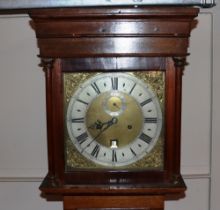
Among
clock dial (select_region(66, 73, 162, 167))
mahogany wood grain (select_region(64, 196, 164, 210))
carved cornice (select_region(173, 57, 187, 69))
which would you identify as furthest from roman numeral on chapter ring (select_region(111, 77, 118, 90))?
mahogany wood grain (select_region(64, 196, 164, 210))

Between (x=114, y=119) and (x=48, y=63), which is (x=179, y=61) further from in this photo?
(x=48, y=63)

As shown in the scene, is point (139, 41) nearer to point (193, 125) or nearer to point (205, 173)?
point (193, 125)

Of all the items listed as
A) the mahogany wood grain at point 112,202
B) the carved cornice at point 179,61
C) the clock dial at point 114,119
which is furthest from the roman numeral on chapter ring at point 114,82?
the mahogany wood grain at point 112,202

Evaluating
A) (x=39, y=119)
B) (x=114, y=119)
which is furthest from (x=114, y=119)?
(x=39, y=119)

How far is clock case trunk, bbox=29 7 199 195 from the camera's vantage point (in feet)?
3.19

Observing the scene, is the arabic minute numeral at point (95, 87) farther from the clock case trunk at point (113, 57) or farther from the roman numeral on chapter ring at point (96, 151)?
the roman numeral on chapter ring at point (96, 151)

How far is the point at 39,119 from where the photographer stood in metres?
1.26

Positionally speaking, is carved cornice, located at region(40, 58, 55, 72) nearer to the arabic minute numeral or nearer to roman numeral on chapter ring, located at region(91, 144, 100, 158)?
the arabic minute numeral

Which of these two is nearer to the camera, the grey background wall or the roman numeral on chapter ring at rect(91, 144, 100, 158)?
the roman numeral on chapter ring at rect(91, 144, 100, 158)

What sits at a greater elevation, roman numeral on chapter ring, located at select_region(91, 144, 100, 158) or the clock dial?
the clock dial

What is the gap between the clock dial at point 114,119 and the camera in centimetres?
103

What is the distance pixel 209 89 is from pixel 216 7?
9.8 inches

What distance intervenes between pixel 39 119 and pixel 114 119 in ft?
1.05

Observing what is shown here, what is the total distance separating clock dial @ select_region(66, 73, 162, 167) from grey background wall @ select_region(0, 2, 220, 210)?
246mm
